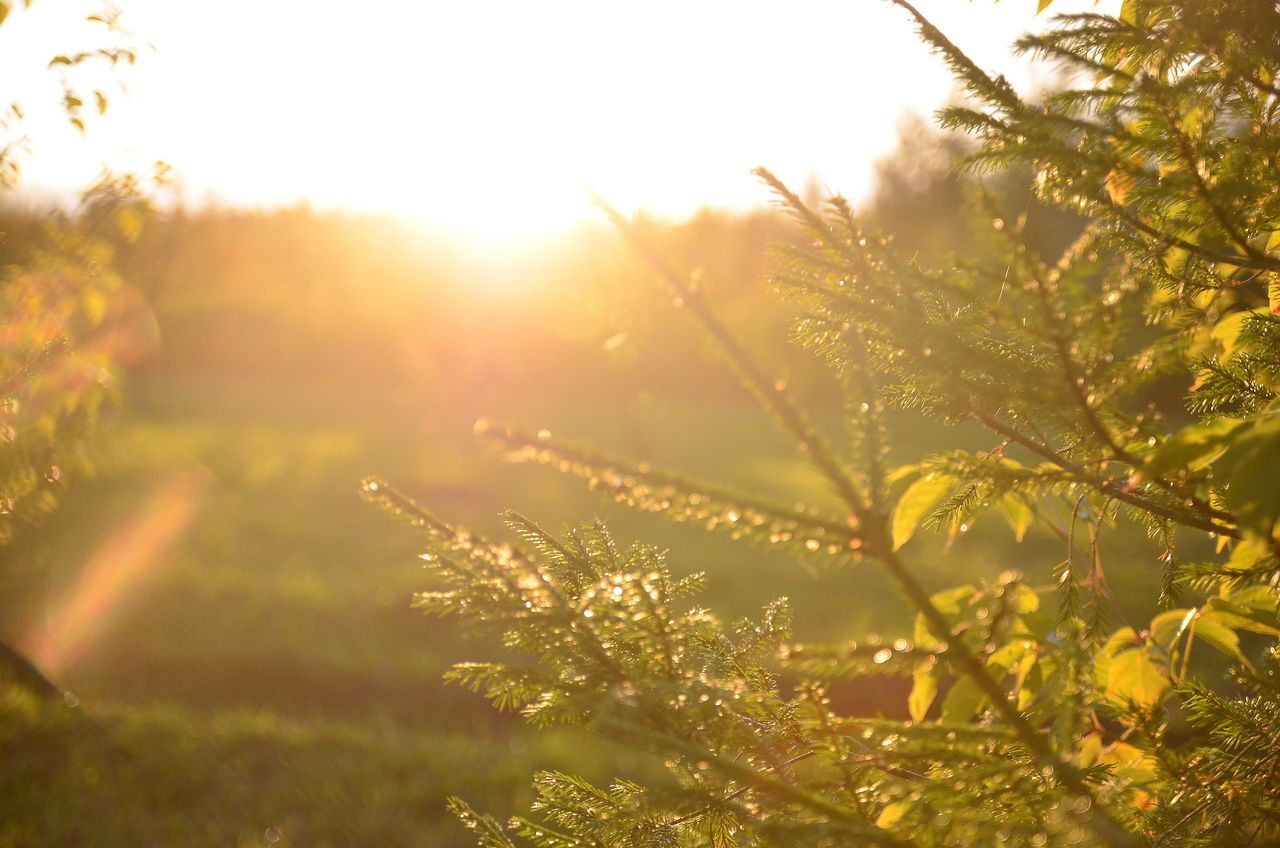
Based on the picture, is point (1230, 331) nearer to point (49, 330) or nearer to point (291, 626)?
point (49, 330)

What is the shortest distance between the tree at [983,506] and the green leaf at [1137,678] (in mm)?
121

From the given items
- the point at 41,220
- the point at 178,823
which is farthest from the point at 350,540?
the point at 41,220

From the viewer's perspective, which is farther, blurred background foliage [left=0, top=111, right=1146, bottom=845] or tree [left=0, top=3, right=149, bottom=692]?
blurred background foliage [left=0, top=111, right=1146, bottom=845]

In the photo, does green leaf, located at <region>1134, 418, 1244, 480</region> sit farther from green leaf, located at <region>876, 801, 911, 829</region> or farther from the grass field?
green leaf, located at <region>876, 801, 911, 829</region>

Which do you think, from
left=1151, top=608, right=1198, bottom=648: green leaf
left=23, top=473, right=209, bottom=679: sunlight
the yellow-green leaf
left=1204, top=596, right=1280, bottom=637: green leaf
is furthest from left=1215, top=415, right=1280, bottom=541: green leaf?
left=23, top=473, right=209, bottom=679: sunlight

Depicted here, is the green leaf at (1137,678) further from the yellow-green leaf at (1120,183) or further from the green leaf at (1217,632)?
the yellow-green leaf at (1120,183)

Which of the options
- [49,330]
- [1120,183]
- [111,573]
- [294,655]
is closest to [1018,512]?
[1120,183]

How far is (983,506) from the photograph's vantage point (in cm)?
140

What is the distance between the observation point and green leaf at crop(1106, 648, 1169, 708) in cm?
166

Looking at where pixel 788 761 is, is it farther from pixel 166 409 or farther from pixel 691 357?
pixel 691 357

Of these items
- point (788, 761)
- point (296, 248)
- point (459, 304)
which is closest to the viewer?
point (788, 761)

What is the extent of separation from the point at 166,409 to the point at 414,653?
1515 centimetres

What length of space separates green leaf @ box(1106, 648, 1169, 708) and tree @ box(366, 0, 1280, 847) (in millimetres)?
121

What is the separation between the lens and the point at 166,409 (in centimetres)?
1944
